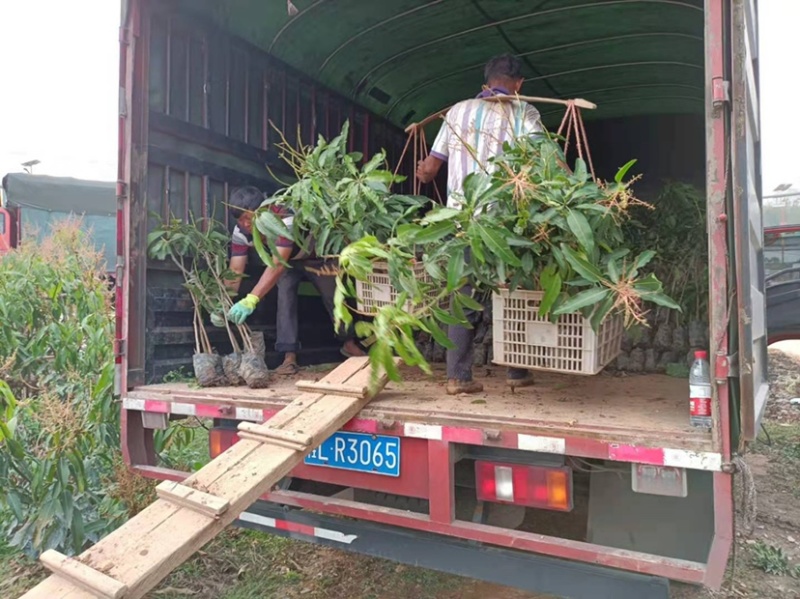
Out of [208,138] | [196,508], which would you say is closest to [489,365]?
[208,138]

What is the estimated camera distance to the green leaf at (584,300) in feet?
6.34

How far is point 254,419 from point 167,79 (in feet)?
5.91

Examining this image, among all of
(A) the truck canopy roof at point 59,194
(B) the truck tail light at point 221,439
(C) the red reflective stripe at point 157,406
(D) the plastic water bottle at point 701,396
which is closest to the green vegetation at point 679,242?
(D) the plastic water bottle at point 701,396

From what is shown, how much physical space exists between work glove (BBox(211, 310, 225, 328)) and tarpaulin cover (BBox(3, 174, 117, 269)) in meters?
8.09

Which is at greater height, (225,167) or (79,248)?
(225,167)

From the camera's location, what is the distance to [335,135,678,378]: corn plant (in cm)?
195

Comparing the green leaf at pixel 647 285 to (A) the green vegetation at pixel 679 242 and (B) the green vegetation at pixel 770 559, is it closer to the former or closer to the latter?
(A) the green vegetation at pixel 679 242

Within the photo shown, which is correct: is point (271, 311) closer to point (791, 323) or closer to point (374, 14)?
point (374, 14)

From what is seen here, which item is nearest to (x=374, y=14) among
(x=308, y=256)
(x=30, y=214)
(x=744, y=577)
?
(x=308, y=256)

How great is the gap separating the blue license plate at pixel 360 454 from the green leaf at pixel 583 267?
2.77 feet

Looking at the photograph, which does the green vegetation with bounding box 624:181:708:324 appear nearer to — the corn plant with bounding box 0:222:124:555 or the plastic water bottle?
the plastic water bottle

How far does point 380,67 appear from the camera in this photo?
4281mm

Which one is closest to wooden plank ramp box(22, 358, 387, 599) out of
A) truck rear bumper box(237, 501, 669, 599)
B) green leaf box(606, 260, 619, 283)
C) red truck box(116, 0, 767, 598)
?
red truck box(116, 0, 767, 598)

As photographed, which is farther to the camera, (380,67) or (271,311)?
(380,67)
